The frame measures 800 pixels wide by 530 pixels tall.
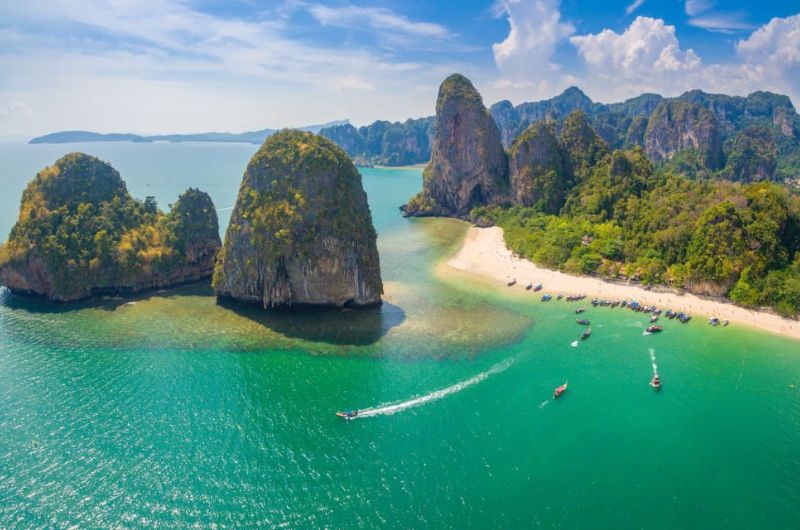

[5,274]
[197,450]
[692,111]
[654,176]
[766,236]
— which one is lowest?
[197,450]

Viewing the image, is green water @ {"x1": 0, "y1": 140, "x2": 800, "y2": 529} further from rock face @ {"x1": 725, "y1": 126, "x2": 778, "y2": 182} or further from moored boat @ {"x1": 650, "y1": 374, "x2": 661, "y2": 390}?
rock face @ {"x1": 725, "y1": 126, "x2": 778, "y2": 182}

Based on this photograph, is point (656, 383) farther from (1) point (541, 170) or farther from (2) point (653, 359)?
(1) point (541, 170)

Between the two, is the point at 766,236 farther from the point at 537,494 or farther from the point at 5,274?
the point at 5,274

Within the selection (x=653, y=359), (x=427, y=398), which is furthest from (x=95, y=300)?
(x=653, y=359)

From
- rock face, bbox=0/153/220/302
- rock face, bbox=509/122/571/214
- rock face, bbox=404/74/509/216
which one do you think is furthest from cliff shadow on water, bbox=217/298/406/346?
rock face, bbox=404/74/509/216

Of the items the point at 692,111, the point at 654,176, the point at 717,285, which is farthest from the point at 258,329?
the point at 692,111

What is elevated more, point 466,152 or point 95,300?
point 466,152
